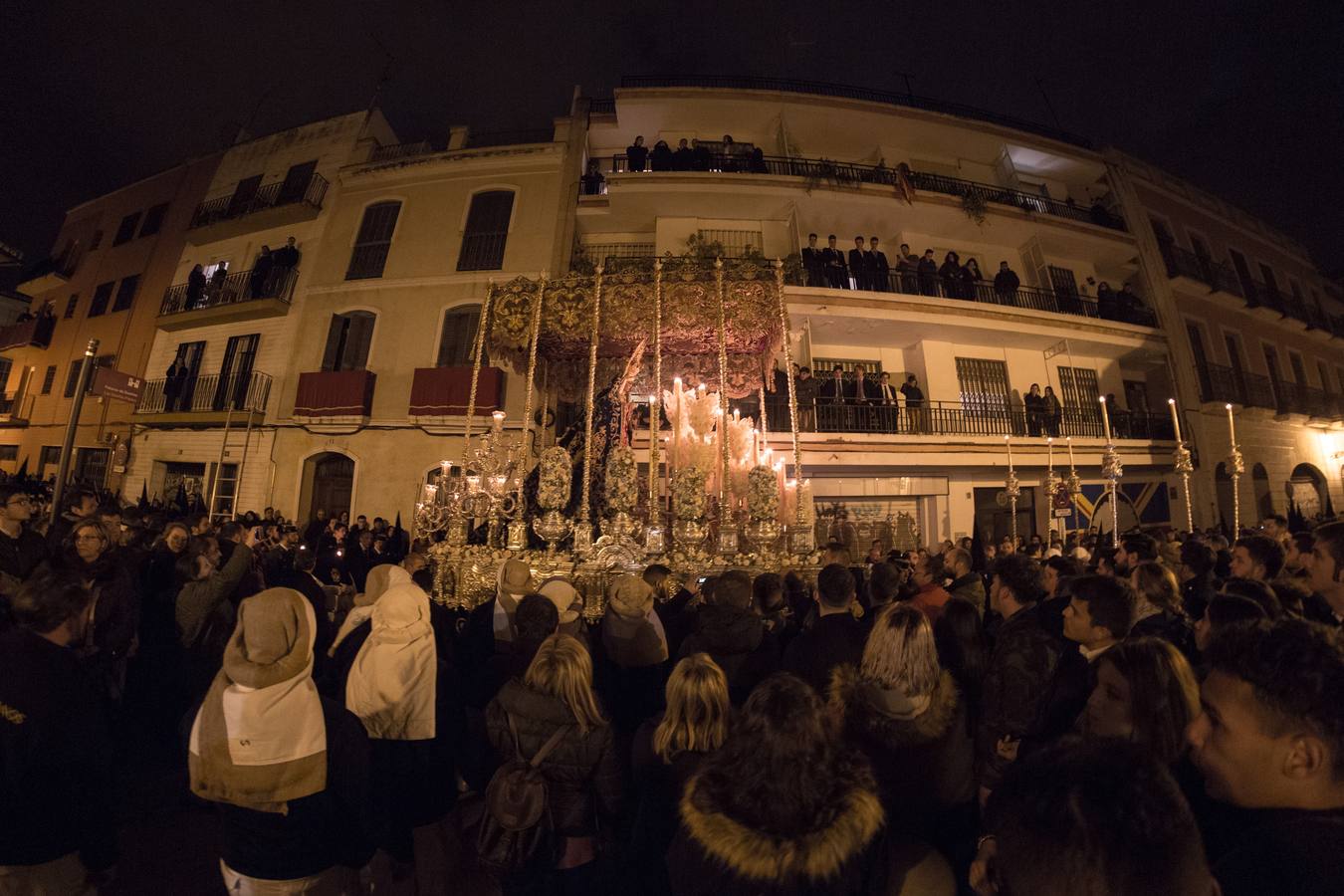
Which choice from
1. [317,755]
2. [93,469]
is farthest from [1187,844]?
[93,469]

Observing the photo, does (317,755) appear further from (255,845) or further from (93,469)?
(93,469)

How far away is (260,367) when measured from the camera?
15.8 meters

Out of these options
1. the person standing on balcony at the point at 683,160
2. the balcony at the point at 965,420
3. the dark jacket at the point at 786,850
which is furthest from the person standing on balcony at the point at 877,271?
the dark jacket at the point at 786,850

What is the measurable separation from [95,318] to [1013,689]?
97.4 feet

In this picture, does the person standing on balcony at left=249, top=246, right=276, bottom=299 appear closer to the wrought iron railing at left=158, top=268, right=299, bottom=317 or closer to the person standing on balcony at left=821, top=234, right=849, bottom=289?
the wrought iron railing at left=158, top=268, right=299, bottom=317

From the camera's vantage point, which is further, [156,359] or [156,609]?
[156,359]

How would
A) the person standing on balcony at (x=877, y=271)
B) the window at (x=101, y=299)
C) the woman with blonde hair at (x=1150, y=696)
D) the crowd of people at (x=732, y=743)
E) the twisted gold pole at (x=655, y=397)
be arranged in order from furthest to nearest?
the window at (x=101, y=299) → the person standing on balcony at (x=877, y=271) → the twisted gold pole at (x=655, y=397) → the woman with blonde hair at (x=1150, y=696) → the crowd of people at (x=732, y=743)

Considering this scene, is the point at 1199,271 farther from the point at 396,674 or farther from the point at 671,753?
the point at 396,674

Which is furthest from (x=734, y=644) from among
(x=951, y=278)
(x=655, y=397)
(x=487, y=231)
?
(x=487, y=231)

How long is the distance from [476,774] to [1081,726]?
294cm

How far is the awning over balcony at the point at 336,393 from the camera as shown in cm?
1449

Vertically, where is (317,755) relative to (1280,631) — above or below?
below

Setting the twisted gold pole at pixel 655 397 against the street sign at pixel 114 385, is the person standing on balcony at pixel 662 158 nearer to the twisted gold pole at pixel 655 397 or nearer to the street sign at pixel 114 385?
the twisted gold pole at pixel 655 397

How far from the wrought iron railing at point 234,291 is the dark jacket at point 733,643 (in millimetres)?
18112
